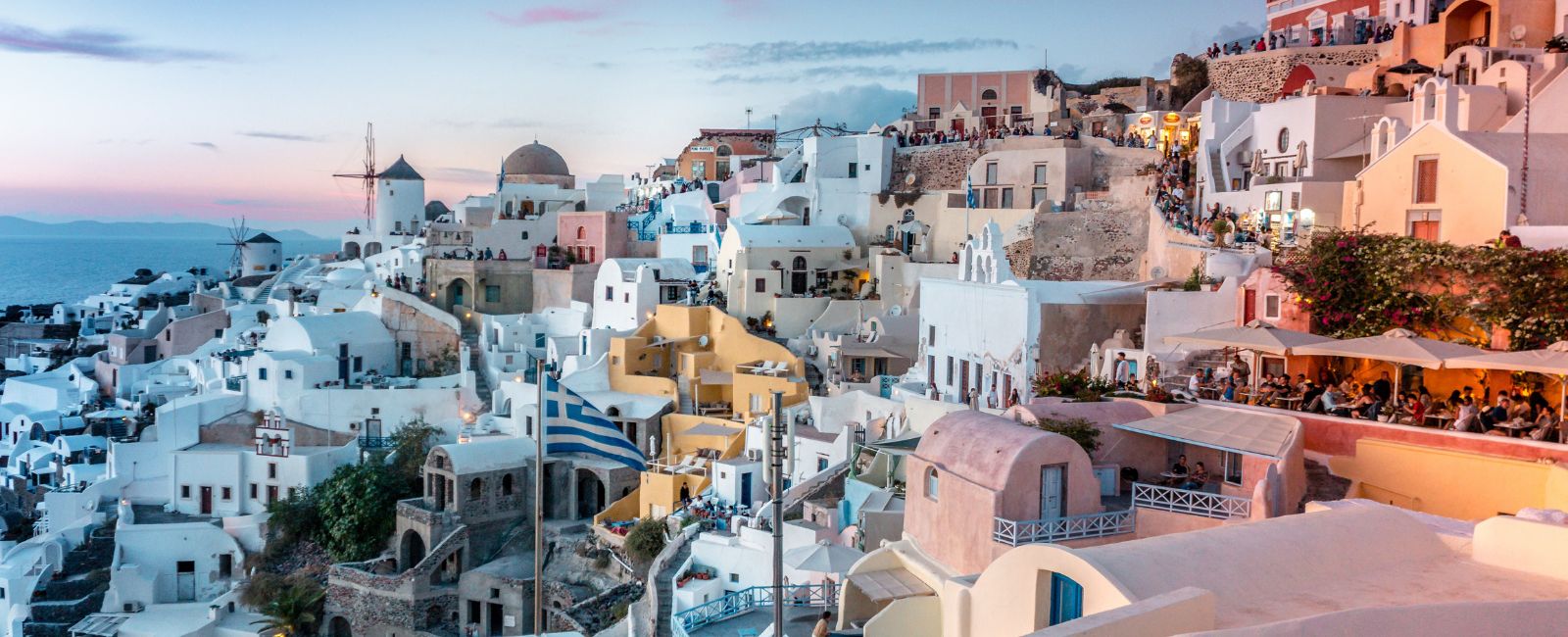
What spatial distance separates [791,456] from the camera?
2770 centimetres

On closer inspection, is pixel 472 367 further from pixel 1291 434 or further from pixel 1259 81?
pixel 1291 434

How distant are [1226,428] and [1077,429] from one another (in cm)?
188

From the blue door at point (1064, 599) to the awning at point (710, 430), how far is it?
1993 cm

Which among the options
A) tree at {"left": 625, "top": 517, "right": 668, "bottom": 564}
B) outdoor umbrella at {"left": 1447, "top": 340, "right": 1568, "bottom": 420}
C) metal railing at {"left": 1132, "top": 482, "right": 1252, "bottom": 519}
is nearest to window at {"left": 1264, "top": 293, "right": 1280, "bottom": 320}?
outdoor umbrella at {"left": 1447, "top": 340, "right": 1568, "bottom": 420}

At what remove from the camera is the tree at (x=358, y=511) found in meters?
32.1

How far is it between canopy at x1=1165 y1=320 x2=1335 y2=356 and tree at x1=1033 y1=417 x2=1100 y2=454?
2.67 metres

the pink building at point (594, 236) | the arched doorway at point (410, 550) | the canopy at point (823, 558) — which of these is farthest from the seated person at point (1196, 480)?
the pink building at point (594, 236)

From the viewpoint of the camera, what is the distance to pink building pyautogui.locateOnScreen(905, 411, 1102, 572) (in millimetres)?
14742

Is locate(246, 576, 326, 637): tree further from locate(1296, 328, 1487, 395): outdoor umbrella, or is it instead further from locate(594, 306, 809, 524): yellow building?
locate(1296, 328, 1487, 395): outdoor umbrella

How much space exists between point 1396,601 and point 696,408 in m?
24.7

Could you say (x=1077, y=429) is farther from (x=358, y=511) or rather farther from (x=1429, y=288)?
(x=358, y=511)

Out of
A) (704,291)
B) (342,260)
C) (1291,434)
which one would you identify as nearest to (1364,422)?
(1291,434)

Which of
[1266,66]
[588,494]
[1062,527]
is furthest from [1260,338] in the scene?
[1266,66]

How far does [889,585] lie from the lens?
15.2 meters
